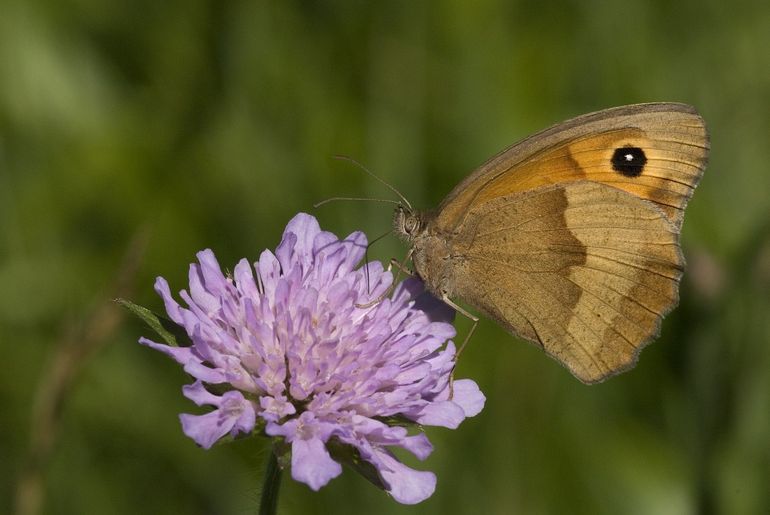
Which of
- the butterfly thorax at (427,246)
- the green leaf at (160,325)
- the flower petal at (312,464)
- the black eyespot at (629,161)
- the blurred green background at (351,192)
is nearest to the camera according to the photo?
the flower petal at (312,464)

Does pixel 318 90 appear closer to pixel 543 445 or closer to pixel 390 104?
pixel 390 104

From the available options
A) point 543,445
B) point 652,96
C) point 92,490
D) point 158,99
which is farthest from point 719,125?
point 92,490

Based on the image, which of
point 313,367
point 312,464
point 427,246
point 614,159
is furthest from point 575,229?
point 312,464

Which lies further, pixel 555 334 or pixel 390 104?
pixel 390 104

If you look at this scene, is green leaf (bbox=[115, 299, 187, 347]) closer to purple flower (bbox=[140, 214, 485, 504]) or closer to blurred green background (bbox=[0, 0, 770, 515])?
purple flower (bbox=[140, 214, 485, 504])

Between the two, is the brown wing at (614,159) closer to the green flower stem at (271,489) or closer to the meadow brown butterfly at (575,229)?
the meadow brown butterfly at (575,229)

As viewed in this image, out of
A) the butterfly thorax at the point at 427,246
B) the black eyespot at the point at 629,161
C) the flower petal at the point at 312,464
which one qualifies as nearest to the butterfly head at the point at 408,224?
the butterfly thorax at the point at 427,246

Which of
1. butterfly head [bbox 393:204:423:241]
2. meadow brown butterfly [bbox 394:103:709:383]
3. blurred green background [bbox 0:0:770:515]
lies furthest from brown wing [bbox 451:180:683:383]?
blurred green background [bbox 0:0:770:515]
